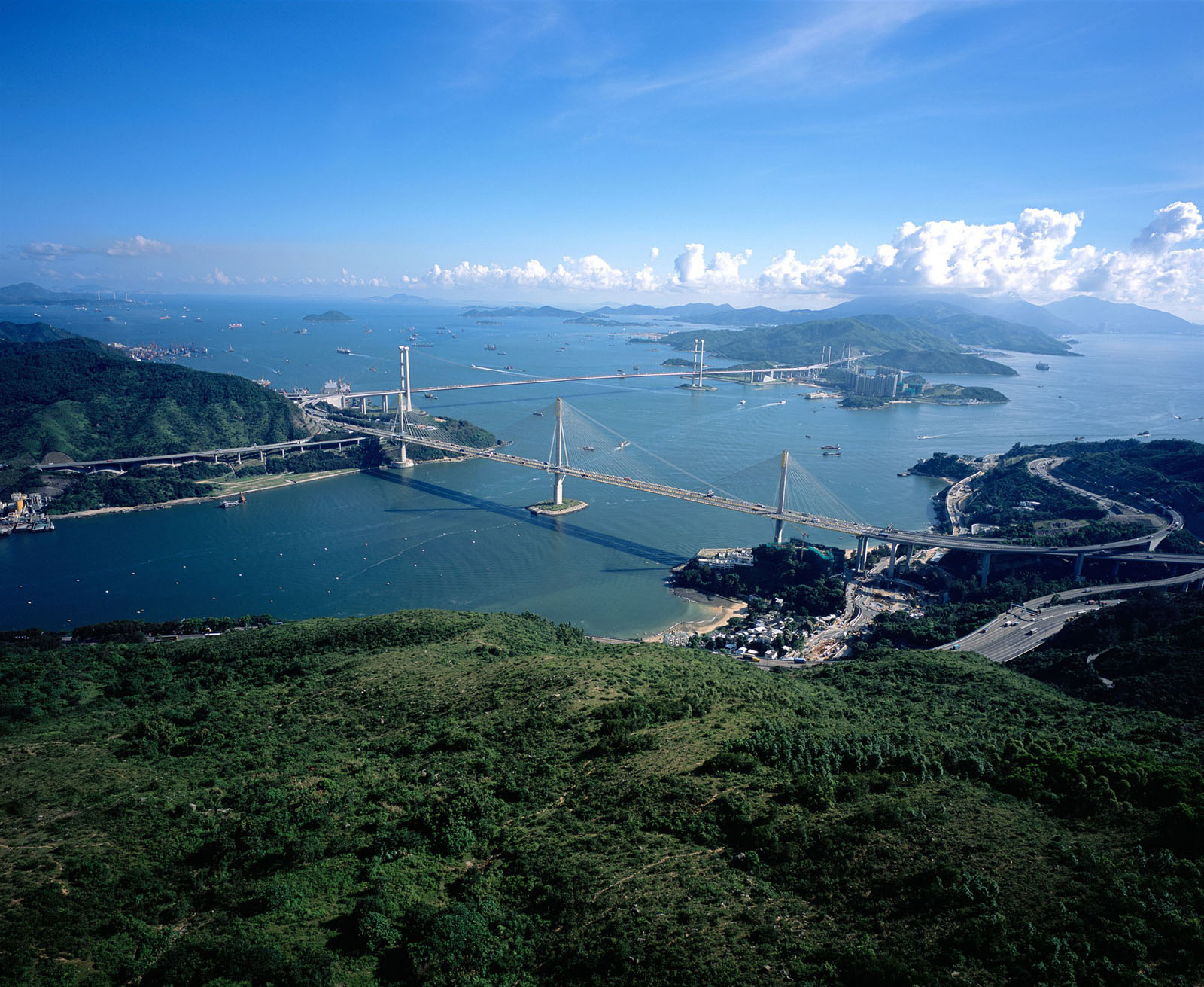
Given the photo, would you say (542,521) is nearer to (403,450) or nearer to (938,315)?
(403,450)

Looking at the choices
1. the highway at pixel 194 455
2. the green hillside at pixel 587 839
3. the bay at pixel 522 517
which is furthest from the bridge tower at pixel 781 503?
the highway at pixel 194 455

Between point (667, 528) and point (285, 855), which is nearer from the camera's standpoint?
point (285, 855)

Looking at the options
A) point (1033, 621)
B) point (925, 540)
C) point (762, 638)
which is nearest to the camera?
point (762, 638)

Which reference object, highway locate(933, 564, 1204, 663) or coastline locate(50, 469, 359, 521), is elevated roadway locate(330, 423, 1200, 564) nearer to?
highway locate(933, 564, 1204, 663)

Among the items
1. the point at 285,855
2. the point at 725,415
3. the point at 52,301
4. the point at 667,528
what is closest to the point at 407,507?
the point at 667,528

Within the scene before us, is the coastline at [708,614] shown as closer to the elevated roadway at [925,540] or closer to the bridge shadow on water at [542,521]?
the bridge shadow on water at [542,521]

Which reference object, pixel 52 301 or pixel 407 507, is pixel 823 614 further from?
pixel 52 301

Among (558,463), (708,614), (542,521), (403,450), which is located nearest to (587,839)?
(708,614)
